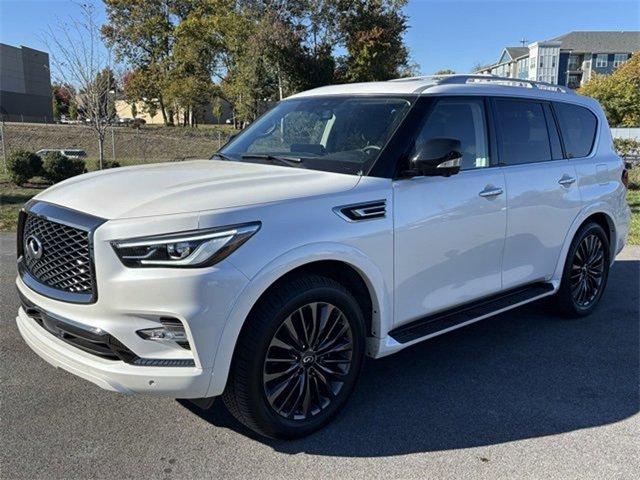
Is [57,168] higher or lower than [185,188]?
lower

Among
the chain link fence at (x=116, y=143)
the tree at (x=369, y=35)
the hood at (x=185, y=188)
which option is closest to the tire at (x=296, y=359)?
the hood at (x=185, y=188)

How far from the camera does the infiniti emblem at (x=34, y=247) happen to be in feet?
10.3

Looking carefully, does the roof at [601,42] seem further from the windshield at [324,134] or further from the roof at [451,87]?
the windshield at [324,134]

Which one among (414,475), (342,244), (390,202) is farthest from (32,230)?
(414,475)

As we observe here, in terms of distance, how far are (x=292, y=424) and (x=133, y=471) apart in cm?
85

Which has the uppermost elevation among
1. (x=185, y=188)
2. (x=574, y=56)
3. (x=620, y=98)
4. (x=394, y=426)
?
(x=574, y=56)

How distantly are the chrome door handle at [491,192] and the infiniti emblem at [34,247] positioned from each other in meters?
2.82

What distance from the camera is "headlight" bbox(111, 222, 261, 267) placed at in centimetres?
269

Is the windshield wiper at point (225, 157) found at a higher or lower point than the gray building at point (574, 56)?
lower

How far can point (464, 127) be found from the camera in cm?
414

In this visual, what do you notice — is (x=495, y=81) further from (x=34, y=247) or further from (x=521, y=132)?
(x=34, y=247)

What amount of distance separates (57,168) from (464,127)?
12.9 metres

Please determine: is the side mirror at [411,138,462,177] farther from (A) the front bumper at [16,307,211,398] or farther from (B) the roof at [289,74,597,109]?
(A) the front bumper at [16,307,211,398]

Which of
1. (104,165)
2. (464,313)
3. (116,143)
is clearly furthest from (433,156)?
(116,143)
